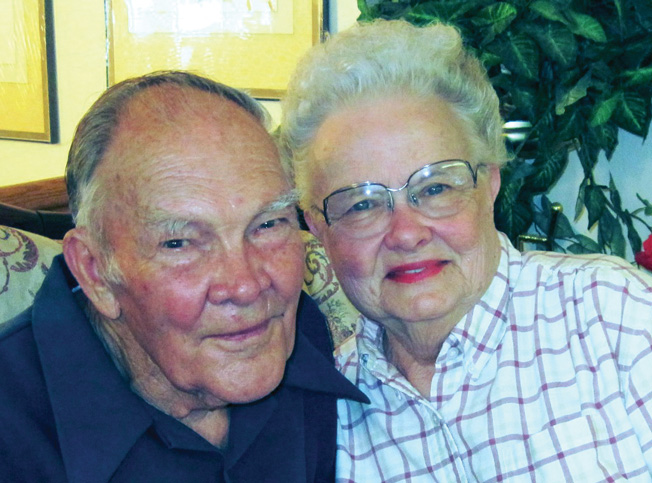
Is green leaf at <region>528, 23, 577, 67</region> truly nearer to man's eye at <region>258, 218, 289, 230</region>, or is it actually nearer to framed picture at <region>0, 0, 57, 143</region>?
man's eye at <region>258, 218, 289, 230</region>

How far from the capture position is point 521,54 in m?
2.23

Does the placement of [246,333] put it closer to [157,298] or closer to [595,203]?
[157,298]

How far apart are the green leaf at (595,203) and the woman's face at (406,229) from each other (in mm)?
1155

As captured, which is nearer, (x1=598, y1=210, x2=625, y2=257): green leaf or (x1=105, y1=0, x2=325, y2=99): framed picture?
(x1=598, y1=210, x2=625, y2=257): green leaf

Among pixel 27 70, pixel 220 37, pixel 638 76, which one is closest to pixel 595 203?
pixel 638 76

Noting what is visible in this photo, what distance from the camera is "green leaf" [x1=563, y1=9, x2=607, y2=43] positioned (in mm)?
2141

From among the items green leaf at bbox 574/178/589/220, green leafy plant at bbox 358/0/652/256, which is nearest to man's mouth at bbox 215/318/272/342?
green leafy plant at bbox 358/0/652/256

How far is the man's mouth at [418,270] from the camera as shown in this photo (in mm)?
1384

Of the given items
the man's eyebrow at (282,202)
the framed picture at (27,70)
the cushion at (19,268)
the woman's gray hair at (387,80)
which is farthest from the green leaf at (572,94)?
the framed picture at (27,70)

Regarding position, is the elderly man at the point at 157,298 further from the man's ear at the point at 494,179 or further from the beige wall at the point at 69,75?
the beige wall at the point at 69,75

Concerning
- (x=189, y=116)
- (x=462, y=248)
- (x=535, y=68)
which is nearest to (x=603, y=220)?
(x=535, y=68)

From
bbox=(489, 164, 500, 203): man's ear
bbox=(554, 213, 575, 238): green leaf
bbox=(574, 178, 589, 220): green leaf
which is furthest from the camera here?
bbox=(554, 213, 575, 238): green leaf

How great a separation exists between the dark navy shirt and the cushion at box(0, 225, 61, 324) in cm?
11

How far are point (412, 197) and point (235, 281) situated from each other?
1.32 feet
